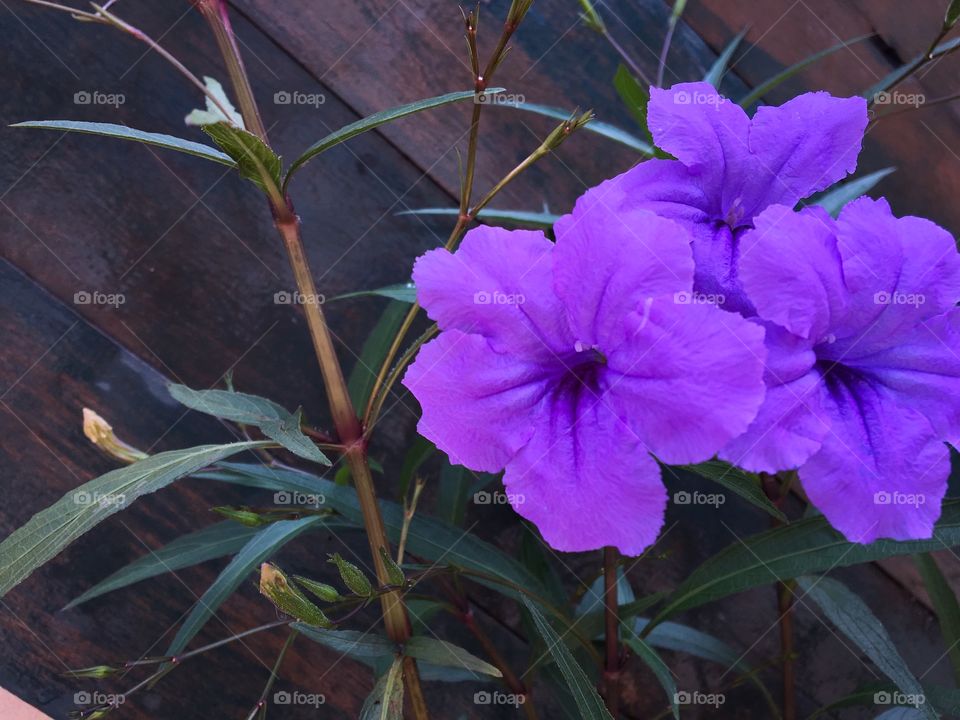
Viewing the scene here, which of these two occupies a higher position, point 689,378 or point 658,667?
point 689,378

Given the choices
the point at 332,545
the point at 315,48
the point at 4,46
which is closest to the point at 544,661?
the point at 332,545

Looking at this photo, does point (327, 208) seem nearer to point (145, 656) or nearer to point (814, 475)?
point (145, 656)

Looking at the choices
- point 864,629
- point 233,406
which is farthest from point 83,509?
point 864,629

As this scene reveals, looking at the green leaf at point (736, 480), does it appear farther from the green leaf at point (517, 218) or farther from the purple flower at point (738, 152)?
the green leaf at point (517, 218)

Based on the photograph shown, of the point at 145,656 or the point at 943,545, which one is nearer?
the point at 943,545

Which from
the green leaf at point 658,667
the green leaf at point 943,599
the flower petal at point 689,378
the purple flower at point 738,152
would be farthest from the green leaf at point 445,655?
the green leaf at point 943,599

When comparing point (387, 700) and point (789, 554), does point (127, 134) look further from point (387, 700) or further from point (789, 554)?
point (789, 554)
